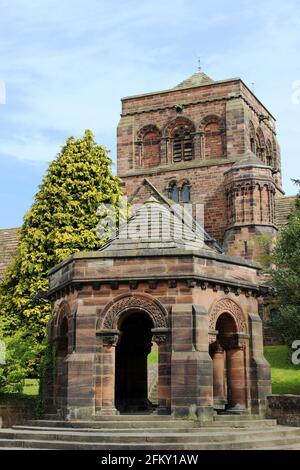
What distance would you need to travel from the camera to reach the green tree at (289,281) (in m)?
23.4

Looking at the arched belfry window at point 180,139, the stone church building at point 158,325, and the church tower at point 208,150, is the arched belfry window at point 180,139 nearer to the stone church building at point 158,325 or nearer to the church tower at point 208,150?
the church tower at point 208,150

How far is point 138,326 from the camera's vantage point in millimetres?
18234

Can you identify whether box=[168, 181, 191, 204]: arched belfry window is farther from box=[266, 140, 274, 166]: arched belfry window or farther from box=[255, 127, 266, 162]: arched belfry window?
box=[266, 140, 274, 166]: arched belfry window

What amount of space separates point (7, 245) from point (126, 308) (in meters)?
30.9

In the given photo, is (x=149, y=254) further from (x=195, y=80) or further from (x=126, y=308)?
(x=195, y=80)

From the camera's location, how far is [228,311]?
615 inches

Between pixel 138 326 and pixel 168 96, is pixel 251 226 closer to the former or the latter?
pixel 168 96

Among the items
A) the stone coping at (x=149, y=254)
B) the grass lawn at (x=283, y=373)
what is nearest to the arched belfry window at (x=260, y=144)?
the grass lawn at (x=283, y=373)

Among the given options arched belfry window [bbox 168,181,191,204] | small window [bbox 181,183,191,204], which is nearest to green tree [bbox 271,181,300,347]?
small window [bbox 181,183,191,204]

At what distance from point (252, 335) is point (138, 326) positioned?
346 cm

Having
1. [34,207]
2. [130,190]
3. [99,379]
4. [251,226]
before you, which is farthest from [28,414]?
[130,190]

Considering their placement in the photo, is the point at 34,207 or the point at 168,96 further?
the point at 168,96

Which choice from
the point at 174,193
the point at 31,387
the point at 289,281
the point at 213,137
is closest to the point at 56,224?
the point at 31,387

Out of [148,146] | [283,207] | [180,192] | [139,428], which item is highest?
[148,146]
